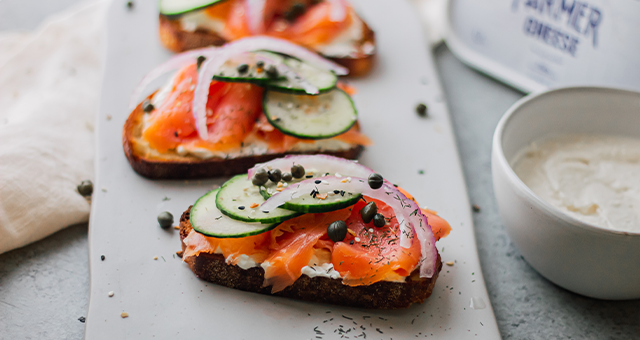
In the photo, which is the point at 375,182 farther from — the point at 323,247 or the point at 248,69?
the point at 248,69

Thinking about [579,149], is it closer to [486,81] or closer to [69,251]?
[486,81]

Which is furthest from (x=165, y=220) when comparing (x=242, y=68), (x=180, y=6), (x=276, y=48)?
(x=180, y=6)

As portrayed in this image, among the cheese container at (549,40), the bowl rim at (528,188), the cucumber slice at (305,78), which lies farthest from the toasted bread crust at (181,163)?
the cheese container at (549,40)

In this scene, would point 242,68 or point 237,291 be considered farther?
point 242,68

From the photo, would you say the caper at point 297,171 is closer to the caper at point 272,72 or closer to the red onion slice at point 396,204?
the red onion slice at point 396,204

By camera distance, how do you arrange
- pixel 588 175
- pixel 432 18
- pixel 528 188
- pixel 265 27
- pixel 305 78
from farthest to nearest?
pixel 432 18, pixel 265 27, pixel 305 78, pixel 588 175, pixel 528 188

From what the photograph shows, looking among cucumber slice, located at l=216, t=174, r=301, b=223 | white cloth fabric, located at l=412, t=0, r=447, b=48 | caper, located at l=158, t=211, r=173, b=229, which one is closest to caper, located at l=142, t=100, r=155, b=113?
caper, located at l=158, t=211, r=173, b=229
